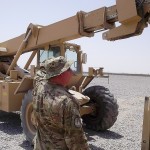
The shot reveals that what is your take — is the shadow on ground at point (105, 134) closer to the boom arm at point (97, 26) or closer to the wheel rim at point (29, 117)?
the wheel rim at point (29, 117)

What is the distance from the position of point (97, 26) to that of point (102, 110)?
2.50 meters

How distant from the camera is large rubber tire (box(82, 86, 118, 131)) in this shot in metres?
7.81

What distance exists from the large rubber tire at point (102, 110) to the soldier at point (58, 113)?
4770 mm

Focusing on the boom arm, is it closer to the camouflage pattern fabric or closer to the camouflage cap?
the camouflage cap

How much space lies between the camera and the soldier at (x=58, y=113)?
289cm

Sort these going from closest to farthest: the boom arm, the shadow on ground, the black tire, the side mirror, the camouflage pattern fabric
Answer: the camouflage pattern fabric → the boom arm → the black tire → the shadow on ground → the side mirror

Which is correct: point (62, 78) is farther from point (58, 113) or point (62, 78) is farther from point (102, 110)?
point (102, 110)

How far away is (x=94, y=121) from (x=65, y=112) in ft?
17.7

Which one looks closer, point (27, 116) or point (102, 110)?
point (27, 116)

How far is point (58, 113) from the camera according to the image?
2902mm

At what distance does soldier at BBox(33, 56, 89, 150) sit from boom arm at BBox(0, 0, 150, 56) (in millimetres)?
2553

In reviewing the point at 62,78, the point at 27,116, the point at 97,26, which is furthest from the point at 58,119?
the point at 27,116

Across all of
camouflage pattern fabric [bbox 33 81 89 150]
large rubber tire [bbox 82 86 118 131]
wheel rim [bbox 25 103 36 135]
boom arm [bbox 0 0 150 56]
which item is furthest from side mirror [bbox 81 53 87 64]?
camouflage pattern fabric [bbox 33 81 89 150]

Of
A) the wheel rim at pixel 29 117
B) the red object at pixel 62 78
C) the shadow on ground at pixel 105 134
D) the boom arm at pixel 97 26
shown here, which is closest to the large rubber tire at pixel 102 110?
the shadow on ground at pixel 105 134
